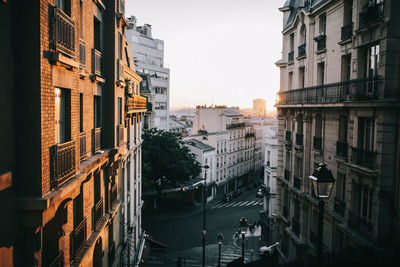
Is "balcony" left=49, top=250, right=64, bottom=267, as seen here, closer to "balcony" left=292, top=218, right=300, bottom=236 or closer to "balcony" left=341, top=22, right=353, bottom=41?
"balcony" left=341, top=22, right=353, bottom=41

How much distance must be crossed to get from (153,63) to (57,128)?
209ft

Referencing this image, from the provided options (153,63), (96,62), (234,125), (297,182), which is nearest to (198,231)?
(297,182)

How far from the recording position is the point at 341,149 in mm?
16906

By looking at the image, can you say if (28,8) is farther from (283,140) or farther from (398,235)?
(283,140)

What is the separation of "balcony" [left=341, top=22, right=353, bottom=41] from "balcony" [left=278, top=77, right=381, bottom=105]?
7.50 ft

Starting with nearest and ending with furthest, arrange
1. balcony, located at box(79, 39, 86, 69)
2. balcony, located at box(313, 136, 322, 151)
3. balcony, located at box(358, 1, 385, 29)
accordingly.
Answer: balcony, located at box(79, 39, 86, 69)
balcony, located at box(358, 1, 385, 29)
balcony, located at box(313, 136, 322, 151)

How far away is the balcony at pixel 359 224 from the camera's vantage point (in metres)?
14.4

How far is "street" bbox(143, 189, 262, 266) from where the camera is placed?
102 feet

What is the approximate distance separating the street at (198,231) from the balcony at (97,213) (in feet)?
56.8

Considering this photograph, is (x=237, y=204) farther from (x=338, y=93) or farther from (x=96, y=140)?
(x=96, y=140)

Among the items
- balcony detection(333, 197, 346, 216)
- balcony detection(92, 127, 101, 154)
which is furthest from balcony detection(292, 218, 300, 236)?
balcony detection(92, 127, 101, 154)

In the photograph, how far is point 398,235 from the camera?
13.0 meters

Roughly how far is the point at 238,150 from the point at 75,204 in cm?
6079

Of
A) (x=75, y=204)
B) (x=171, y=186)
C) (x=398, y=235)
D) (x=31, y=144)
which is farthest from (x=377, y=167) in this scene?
(x=171, y=186)
